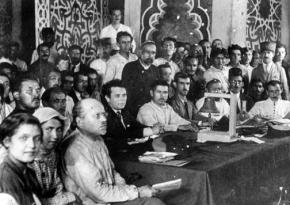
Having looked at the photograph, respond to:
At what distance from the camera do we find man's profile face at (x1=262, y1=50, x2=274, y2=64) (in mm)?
7961

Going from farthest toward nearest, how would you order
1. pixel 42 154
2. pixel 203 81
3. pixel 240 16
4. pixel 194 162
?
pixel 240 16
pixel 203 81
pixel 194 162
pixel 42 154

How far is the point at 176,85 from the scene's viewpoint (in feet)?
19.2

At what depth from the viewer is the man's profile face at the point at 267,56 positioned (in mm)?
7961

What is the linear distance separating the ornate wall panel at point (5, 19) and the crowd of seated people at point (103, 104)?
0.18 metres

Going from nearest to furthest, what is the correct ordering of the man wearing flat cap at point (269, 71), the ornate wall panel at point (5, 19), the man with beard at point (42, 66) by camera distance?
the man with beard at point (42, 66) < the ornate wall panel at point (5, 19) < the man wearing flat cap at point (269, 71)

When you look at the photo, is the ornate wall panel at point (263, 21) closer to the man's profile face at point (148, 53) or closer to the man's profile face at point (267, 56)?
the man's profile face at point (267, 56)

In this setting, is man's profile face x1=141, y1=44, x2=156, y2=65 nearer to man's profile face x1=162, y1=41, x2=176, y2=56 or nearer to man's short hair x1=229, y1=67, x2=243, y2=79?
man's profile face x1=162, y1=41, x2=176, y2=56

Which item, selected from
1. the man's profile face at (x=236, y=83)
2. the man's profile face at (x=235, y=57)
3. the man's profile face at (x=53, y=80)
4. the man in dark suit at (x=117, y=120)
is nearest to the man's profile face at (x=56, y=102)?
the man in dark suit at (x=117, y=120)

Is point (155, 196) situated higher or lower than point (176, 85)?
lower

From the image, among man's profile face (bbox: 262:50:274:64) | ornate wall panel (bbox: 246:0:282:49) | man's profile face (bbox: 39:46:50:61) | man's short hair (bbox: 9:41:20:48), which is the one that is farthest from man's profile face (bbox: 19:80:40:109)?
ornate wall panel (bbox: 246:0:282:49)

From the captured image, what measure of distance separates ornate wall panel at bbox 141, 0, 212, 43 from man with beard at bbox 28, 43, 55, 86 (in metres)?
2.84

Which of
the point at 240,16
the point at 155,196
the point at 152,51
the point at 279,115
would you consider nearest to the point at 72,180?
the point at 155,196

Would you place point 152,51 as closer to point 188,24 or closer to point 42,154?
point 188,24

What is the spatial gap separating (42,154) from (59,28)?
4701 millimetres
